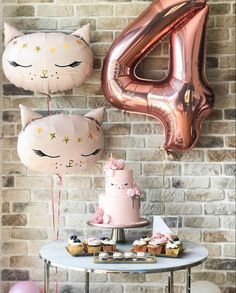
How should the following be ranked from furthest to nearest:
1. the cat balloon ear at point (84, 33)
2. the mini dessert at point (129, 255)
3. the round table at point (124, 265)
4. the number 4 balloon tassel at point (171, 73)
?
the cat balloon ear at point (84, 33), the number 4 balloon tassel at point (171, 73), the mini dessert at point (129, 255), the round table at point (124, 265)

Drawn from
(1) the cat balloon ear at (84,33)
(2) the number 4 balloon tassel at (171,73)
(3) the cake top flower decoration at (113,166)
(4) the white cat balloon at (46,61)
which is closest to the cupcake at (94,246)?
(3) the cake top flower decoration at (113,166)

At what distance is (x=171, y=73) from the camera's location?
8.38 ft

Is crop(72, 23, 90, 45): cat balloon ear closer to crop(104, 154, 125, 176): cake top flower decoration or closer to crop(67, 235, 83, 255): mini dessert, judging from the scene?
crop(104, 154, 125, 176): cake top flower decoration

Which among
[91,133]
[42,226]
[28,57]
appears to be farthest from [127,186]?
[28,57]

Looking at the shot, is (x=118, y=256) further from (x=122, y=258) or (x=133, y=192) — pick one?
(x=133, y=192)

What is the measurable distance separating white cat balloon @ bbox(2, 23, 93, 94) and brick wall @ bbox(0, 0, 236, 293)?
0.18m

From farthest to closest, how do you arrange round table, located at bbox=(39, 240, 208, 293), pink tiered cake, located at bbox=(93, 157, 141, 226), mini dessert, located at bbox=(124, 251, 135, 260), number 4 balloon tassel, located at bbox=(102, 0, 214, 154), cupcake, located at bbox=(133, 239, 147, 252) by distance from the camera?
number 4 balloon tassel, located at bbox=(102, 0, 214, 154) → pink tiered cake, located at bbox=(93, 157, 141, 226) → cupcake, located at bbox=(133, 239, 147, 252) → mini dessert, located at bbox=(124, 251, 135, 260) → round table, located at bbox=(39, 240, 208, 293)

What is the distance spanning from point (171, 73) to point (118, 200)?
26.8 inches

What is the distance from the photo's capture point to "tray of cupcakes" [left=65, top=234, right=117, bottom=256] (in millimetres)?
2217

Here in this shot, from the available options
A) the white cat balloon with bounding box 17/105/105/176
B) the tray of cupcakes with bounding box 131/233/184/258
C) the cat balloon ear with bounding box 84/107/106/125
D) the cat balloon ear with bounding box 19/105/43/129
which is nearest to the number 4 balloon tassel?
the cat balloon ear with bounding box 84/107/106/125

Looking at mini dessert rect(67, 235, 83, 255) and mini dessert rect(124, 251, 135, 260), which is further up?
mini dessert rect(67, 235, 83, 255)

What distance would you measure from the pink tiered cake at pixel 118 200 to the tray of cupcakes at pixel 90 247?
0.46ft

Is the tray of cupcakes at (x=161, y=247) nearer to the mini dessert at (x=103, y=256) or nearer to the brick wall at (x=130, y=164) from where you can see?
the mini dessert at (x=103, y=256)

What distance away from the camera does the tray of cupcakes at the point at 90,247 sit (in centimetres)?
222
